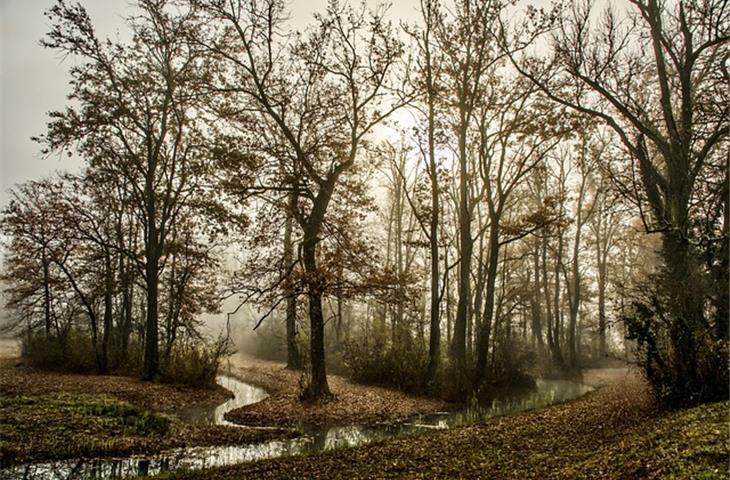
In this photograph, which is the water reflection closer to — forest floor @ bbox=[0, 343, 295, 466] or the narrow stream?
the narrow stream

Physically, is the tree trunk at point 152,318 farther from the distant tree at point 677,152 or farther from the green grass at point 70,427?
the distant tree at point 677,152

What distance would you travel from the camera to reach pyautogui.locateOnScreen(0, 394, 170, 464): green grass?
9008 millimetres

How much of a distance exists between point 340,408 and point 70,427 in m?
7.19

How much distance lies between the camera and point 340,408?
48.7 ft

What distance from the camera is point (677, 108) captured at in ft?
63.0

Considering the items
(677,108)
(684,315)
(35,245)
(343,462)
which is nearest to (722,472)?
(343,462)

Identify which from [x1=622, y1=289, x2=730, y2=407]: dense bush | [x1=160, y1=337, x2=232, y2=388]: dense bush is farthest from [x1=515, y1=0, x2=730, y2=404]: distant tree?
[x1=160, y1=337, x2=232, y2=388]: dense bush


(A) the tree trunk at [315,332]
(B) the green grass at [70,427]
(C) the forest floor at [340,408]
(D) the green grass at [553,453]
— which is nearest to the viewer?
(D) the green grass at [553,453]

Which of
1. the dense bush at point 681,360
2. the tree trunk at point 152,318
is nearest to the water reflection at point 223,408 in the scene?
the tree trunk at point 152,318

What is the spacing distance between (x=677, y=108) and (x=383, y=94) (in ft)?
37.9

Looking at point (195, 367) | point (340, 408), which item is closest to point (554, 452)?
point (340, 408)

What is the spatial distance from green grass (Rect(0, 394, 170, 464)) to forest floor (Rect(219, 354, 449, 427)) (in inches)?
120

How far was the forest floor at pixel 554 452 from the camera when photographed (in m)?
5.67

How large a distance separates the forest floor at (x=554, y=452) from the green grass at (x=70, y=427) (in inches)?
119
